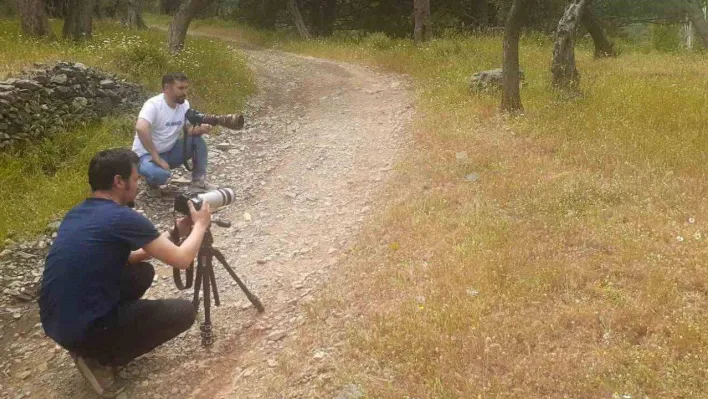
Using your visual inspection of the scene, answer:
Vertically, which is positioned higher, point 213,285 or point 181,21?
point 181,21

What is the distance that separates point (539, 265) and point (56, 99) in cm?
777

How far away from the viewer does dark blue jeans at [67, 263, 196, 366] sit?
4362 millimetres

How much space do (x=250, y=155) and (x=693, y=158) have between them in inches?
272

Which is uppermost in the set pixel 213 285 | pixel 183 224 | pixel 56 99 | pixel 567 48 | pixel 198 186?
pixel 567 48

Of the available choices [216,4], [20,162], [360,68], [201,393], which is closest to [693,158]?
[201,393]

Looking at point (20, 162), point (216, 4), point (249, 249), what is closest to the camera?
point (249, 249)

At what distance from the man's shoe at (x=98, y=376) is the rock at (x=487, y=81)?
9428 millimetres

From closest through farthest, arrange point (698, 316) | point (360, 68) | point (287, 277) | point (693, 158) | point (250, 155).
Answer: point (698, 316), point (287, 277), point (693, 158), point (250, 155), point (360, 68)

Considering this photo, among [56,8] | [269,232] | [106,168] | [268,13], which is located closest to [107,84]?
[269,232]

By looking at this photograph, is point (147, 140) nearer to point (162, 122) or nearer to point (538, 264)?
point (162, 122)

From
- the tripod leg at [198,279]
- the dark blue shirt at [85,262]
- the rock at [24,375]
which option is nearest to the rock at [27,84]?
the rock at [24,375]

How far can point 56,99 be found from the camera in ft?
29.1

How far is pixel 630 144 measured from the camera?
314 inches

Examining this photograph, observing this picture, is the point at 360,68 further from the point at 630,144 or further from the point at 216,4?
the point at 216,4
